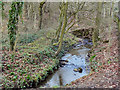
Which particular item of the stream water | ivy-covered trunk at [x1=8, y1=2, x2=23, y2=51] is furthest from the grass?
ivy-covered trunk at [x1=8, y1=2, x2=23, y2=51]

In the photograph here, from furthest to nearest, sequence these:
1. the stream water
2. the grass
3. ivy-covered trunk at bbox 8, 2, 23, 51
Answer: ivy-covered trunk at bbox 8, 2, 23, 51 < the stream water < the grass

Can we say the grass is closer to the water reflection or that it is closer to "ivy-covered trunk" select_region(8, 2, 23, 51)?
the water reflection

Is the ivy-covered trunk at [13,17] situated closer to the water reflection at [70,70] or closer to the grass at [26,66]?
the grass at [26,66]

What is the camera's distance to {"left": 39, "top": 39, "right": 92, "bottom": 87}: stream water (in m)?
9.73

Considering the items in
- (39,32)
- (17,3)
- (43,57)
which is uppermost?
(17,3)

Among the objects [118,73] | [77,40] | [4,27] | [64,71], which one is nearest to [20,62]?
[64,71]

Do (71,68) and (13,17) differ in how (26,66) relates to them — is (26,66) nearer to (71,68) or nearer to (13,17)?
(71,68)

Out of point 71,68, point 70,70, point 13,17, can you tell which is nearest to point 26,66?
point 70,70

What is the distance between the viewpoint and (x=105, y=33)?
17.0m

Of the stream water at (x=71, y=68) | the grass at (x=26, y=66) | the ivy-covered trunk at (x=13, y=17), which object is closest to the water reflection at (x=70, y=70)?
the stream water at (x=71, y=68)

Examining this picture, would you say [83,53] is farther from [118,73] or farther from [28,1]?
[28,1]

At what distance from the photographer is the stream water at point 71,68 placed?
31.9 feet

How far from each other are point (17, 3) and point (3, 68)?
5.24 m

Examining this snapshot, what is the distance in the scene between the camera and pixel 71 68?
11859mm
